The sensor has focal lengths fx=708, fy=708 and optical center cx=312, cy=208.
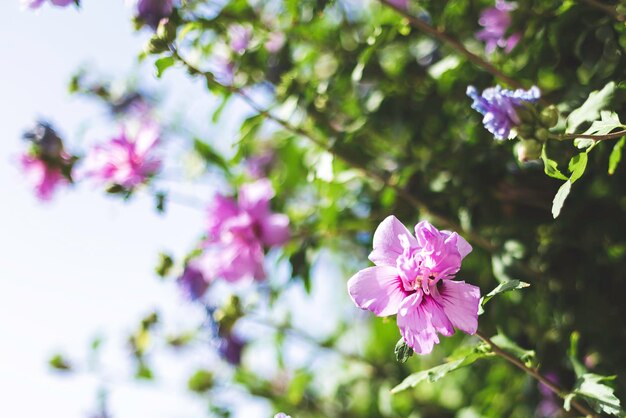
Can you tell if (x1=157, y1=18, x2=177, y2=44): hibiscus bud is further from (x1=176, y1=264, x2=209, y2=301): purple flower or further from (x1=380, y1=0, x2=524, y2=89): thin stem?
(x1=176, y1=264, x2=209, y2=301): purple flower

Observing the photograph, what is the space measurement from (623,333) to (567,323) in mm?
86

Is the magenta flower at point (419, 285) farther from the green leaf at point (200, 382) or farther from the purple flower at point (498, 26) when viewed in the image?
the green leaf at point (200, 382)

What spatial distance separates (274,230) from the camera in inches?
47.8

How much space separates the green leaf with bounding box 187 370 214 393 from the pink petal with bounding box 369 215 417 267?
3.18 feet

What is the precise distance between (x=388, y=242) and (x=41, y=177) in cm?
79

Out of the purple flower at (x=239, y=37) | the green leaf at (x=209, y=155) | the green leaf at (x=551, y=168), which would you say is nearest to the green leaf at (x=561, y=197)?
the green leaf at (x=551, y=168)

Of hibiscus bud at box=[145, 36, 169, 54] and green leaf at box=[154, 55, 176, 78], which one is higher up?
hibiscus bud at box=[145, 36, 169, 54]

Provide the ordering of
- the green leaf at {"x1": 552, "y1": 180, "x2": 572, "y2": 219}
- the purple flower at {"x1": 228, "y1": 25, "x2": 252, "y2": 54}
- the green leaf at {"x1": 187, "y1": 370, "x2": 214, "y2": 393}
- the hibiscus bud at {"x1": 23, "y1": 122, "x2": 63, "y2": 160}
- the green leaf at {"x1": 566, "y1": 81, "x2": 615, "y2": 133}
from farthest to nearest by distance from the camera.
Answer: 1. the green leaf at {"x1": 187, "y1": 370, "x2": 214, "y2": 393}
2. the purple flower at {"x1": 228, "y1": 25, "x2": 252, "y2": 54}
3. the hibiscus bud at {"x1": 23, "y1": 122, "x2": 63, "y2": 160}
4. the green leaf at {"x1": 566, "y1": 81, "x2": 615, "y2": 133}
5. the green leaf at {"x1": 552, "y1": 180, "x2": 572, "y2": 219}

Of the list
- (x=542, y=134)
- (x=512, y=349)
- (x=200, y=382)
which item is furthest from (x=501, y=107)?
(x=200, y=382)

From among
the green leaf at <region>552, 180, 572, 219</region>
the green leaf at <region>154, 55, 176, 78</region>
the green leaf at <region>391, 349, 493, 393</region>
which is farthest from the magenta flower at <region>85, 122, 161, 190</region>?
the green leaf at <region>552, 180, 572, 219</region>

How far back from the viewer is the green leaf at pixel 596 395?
0.70m

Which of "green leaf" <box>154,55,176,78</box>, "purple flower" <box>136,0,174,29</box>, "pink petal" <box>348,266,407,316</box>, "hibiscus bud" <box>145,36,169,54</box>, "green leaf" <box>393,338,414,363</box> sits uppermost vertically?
"purple flower" <box>136,0,174,29</box>

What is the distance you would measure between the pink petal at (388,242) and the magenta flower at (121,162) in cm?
59

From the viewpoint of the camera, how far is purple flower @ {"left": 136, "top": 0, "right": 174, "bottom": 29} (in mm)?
987
